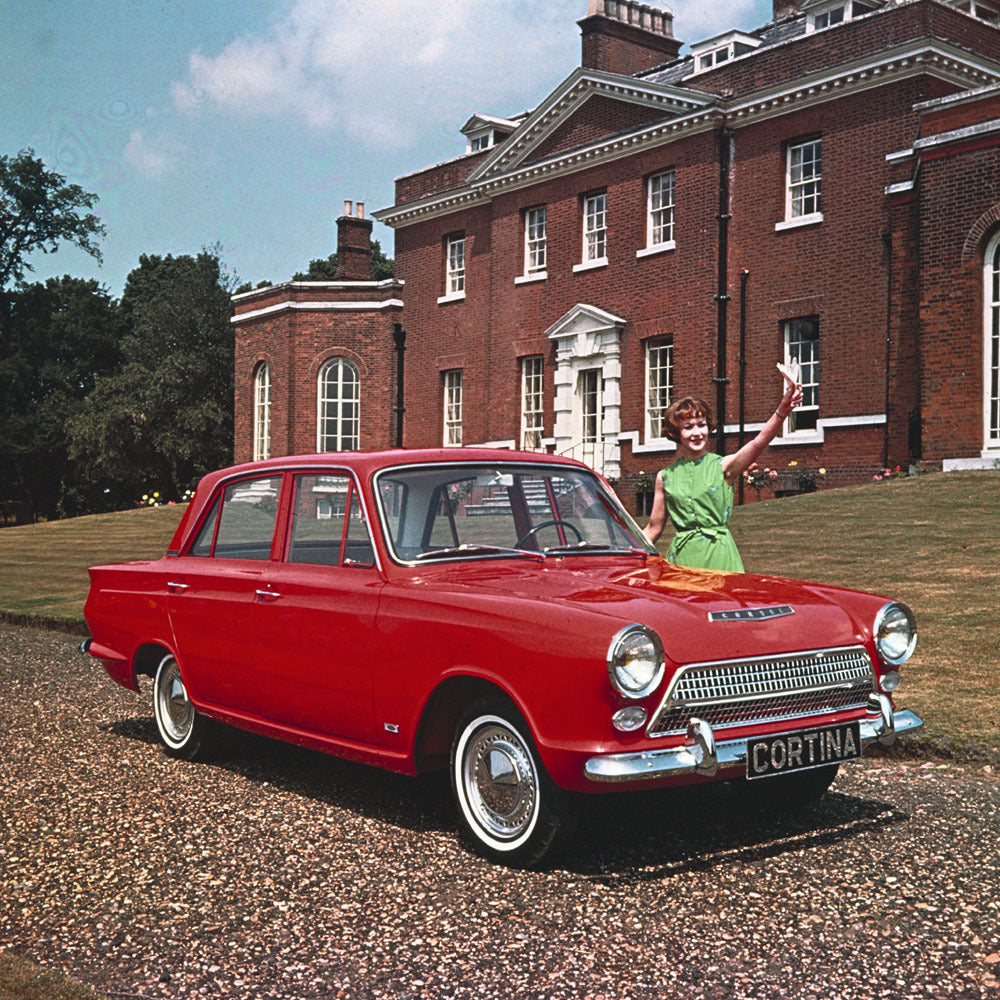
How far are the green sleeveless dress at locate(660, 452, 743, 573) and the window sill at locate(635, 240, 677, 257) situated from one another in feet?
65.3

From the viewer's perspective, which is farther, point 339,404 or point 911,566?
point 339,404

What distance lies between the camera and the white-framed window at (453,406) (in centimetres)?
3182

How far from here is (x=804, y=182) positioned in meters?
23.1

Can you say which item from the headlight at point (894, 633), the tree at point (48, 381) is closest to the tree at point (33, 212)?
the tree at point (48, 381)

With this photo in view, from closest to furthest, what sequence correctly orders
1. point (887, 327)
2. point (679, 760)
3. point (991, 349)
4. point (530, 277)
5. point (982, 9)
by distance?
point (679, 760)
point (991, 349)
point (887, 327)
point (982, 9)
point (530, 277)

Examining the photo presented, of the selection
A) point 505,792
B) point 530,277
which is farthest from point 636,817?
point 530,277

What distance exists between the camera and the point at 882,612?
16.9ft

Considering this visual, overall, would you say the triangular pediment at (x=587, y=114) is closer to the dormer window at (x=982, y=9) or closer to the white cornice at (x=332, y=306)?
the white cornice at (x=332, y=306)

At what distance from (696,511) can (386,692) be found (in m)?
2.04

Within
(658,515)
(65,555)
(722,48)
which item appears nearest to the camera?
(658,515)

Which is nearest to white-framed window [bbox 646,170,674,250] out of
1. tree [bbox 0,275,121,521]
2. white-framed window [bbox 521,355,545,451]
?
white-framed window [bbox 521,355,545,451]

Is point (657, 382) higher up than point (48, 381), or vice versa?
point (48, 381)

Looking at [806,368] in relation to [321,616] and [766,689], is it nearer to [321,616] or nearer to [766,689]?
[321,616]

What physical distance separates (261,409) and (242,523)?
30.9 m
